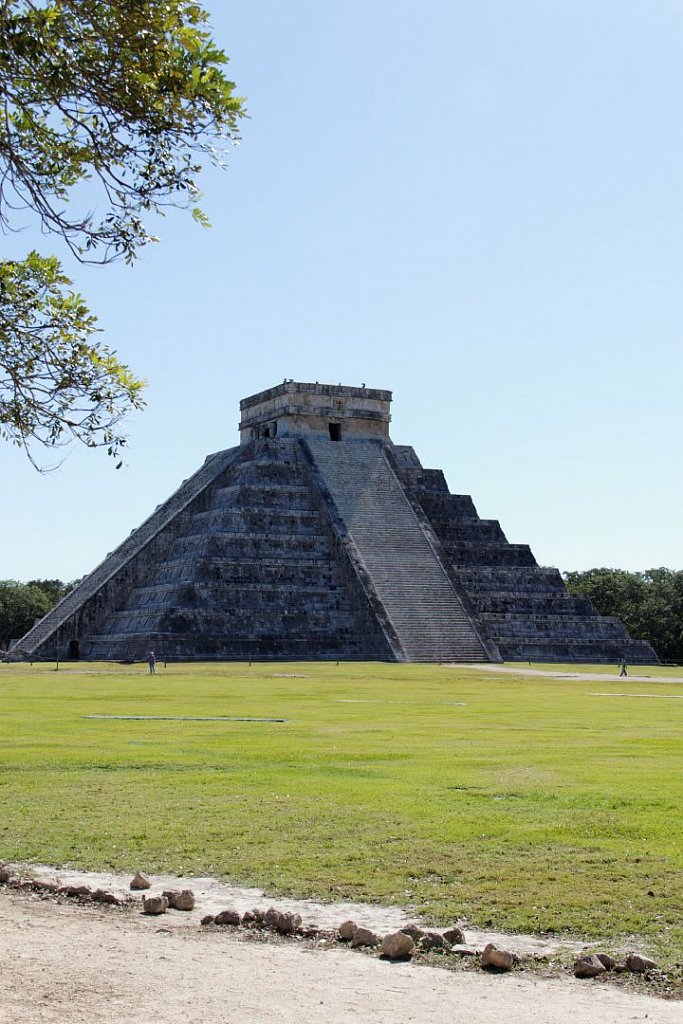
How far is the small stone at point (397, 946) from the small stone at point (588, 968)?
2.74 ft

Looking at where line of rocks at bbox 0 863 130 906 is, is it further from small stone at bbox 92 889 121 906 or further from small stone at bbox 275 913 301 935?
small stone at bbox 275 913 301 935

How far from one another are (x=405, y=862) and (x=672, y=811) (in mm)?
2793

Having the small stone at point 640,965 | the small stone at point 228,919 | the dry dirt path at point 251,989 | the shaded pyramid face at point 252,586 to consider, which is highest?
the shaded pyramid face at point 252,586

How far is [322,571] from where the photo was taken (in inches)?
1940

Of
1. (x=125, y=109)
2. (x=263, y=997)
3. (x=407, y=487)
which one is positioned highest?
(x=407, y=487)

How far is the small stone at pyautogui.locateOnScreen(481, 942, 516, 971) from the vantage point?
20.0 ft

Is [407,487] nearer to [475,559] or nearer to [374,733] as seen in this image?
[475,559]

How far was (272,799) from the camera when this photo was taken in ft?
34.7

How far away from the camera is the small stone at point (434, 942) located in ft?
21.0

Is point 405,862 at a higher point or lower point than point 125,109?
lower

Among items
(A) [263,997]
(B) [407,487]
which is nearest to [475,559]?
(B) [407,487]

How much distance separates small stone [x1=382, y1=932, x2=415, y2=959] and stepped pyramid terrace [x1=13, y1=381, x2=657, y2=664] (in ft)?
123

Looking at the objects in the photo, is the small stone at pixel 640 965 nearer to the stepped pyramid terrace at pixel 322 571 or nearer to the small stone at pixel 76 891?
the small stone at pixel 76 891

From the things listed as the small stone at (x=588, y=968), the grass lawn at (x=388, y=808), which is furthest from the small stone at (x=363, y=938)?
the small stone at (x=588, y=968)
